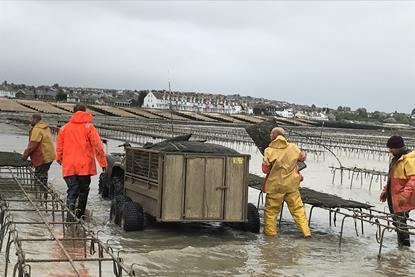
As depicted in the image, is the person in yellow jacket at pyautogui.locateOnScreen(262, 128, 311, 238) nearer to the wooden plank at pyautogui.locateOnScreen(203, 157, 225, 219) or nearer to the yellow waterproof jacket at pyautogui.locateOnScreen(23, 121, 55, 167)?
the wooden plank at pyautogui.locateOnScreen(203, 157, 225, 219)

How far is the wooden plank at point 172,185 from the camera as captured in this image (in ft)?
28.1

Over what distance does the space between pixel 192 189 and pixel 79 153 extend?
1899 millimetres

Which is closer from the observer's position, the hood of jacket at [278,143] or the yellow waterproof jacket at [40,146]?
the hood of jacket at [278,143]

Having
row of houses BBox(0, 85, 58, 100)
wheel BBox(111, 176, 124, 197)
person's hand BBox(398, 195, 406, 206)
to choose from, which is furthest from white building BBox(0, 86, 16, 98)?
person's hand BBox(398, 195, 406, 206)

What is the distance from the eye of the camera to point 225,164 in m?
8.80

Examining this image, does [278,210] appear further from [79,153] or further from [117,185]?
[117,185]

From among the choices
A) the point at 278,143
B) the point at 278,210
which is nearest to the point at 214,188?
the point at 278,210

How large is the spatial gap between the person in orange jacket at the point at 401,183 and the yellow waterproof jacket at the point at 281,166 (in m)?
1.43

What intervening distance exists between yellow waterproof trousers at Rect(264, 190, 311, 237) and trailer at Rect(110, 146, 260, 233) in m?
0.59

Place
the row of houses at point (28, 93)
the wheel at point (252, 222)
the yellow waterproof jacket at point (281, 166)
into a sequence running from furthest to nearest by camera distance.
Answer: the row of houses at point (28, 93)
the wheel at point (252, 222)
the yellow waterproof jacket at point (281, 166)

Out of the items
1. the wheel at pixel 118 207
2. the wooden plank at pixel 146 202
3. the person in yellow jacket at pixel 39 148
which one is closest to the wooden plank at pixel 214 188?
the wooden plank at pixel 146 202

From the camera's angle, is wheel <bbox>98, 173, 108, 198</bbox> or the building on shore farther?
the building on shore

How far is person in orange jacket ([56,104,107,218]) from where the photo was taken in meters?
9.21

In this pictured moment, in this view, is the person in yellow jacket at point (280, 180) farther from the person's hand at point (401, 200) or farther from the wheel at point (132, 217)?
the wheel at point (132, 217)
